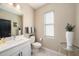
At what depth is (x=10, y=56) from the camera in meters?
1.68

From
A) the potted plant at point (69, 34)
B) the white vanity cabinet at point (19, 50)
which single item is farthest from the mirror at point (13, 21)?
the potted plant at point (69, 34)

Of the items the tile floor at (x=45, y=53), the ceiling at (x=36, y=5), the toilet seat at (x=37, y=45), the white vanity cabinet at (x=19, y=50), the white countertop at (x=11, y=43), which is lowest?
the tile floor at (x=45, y=53)

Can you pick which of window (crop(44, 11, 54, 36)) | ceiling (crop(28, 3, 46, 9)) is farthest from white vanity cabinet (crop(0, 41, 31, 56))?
ceiling (crop(28, 3, 46, 9))

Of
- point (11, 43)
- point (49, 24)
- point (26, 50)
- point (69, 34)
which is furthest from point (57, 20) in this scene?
point (11, 43)

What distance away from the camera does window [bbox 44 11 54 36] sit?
188cm

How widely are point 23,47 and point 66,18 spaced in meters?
0.91

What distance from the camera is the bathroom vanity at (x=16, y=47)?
62.7 inches

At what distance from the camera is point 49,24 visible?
190cm

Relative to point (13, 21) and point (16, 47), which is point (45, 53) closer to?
point (16, 47)

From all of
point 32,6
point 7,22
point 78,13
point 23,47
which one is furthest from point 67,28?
point 7,22

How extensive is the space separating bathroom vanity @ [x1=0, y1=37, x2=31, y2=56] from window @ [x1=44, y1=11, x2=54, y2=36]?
38 centimetres

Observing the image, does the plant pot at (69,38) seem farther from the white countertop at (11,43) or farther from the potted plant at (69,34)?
the white countertop at (11,43)

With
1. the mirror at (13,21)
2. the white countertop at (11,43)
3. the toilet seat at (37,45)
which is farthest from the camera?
the toilet seat at (37,45)

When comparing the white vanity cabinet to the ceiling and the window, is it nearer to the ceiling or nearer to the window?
the window
